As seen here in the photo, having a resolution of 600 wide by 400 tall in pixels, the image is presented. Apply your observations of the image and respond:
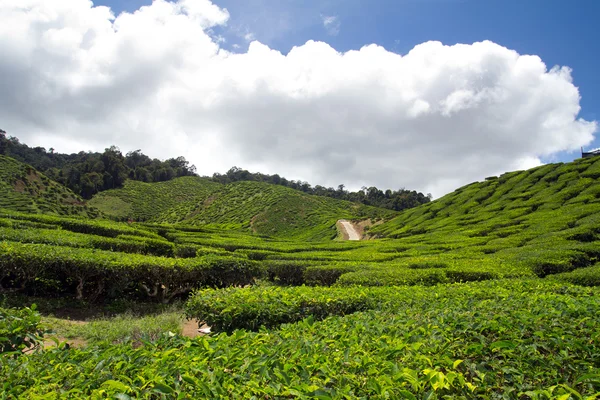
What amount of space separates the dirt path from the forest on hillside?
35.7 meters

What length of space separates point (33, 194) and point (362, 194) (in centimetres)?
7067

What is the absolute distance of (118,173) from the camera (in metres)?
76.0

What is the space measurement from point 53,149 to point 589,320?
126739mm

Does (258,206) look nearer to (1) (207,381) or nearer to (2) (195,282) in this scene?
(2) (195,282)

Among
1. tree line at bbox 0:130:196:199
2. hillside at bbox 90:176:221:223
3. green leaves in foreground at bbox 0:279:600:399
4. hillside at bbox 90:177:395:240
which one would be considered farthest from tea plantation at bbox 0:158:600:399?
tree line at bbox 0:130:196:199

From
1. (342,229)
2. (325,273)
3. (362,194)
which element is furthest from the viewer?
(362,194)

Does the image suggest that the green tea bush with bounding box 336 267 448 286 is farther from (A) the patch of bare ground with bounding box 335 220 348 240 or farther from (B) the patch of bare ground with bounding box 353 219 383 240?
(B) the patch of bare ground with bounding box 353 219 383 240

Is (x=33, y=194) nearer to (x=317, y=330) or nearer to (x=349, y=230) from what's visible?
(x=349, y=230)

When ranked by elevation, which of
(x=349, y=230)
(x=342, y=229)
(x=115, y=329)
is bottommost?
(x=115, y=329)

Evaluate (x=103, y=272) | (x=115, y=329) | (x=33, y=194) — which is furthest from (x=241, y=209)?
(x=115, y=329)

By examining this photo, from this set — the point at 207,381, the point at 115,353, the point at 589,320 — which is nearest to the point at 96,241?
the point at 115,353

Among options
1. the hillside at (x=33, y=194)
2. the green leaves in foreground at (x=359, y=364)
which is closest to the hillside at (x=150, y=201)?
the hillside at (x=33, y=194)

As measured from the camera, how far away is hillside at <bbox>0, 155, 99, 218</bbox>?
4325cm

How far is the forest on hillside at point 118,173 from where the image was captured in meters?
69.6
